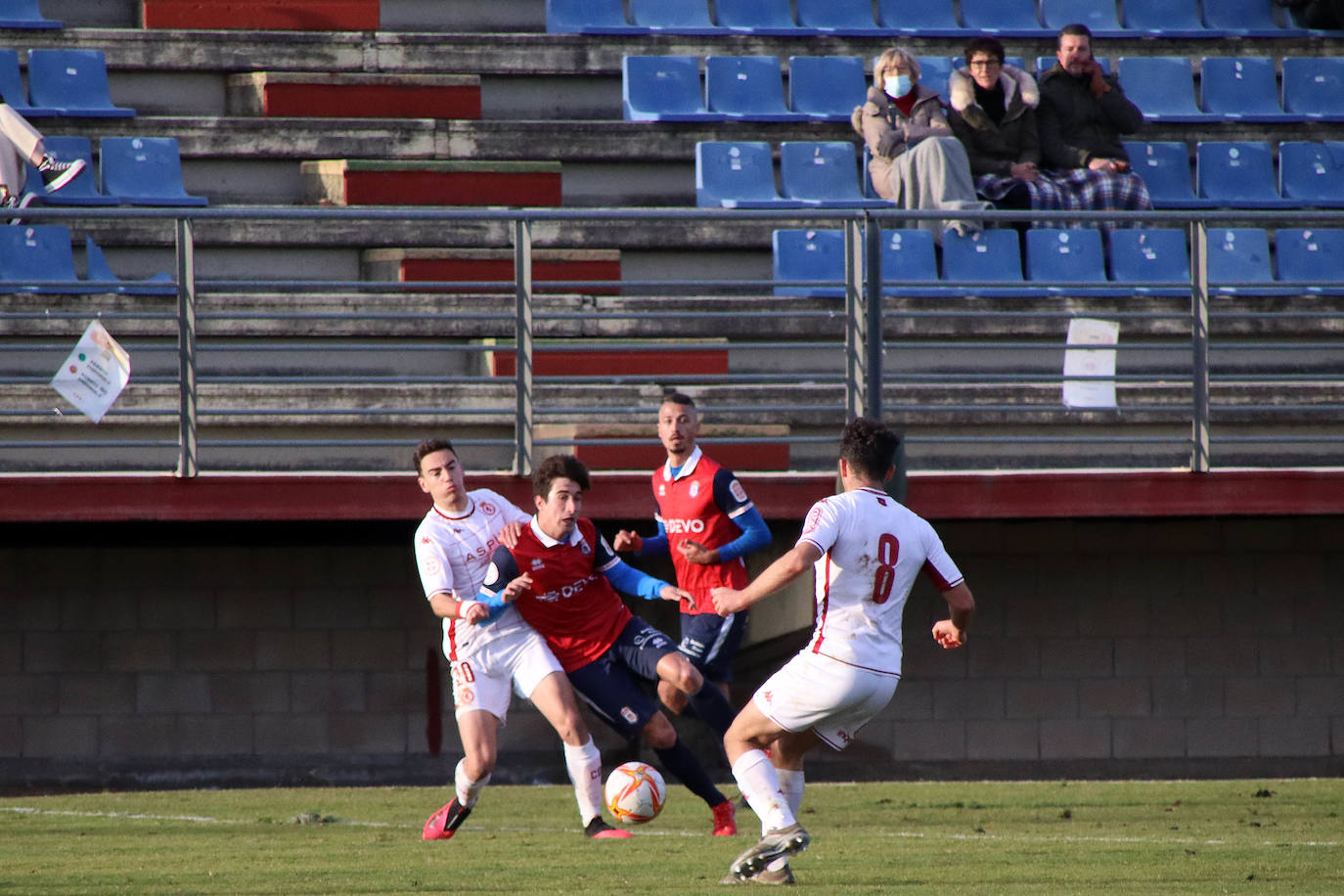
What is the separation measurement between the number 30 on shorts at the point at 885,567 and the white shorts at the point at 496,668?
2187 millimetres

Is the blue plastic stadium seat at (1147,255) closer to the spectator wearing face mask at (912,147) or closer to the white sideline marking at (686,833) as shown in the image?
the spectator wearing face mask at (912,147)

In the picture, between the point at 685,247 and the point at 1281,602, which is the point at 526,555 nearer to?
the point at 685,247

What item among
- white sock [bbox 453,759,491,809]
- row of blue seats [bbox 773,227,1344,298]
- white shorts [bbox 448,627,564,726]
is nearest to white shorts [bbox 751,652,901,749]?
white shorts [bbox 448,627,564,726]

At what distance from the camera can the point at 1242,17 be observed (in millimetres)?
16078

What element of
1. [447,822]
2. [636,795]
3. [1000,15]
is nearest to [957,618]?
[636,795]

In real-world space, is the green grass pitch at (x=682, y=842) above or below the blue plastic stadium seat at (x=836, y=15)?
below

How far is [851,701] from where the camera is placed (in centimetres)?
679

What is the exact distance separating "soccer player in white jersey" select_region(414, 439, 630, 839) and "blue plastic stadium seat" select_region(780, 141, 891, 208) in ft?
18.0

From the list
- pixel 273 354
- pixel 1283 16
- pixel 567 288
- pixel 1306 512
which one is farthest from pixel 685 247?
pixel 1283 16

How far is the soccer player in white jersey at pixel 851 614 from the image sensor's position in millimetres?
6723

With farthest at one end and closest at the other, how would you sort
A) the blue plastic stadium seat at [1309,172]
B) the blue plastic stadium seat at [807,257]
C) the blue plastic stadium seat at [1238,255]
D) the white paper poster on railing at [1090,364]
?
the blue plastic stadium seat at [1309,172] < the blue plastic stadium seat at [1238,255] < the blue plastic stadium seat at [807,257] < the white paper poster on railing at [1090,364]

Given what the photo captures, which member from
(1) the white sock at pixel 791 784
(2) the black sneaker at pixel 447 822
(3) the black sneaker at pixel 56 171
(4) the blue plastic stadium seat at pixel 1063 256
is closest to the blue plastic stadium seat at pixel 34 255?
(3) the black sneaker at pixel 56 171

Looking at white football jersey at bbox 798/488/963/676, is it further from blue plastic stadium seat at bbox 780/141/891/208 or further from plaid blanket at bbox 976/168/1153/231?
blue plastic stadium seat at bbox 780/141/891/208

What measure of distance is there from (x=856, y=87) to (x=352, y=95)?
3846 millimetres
